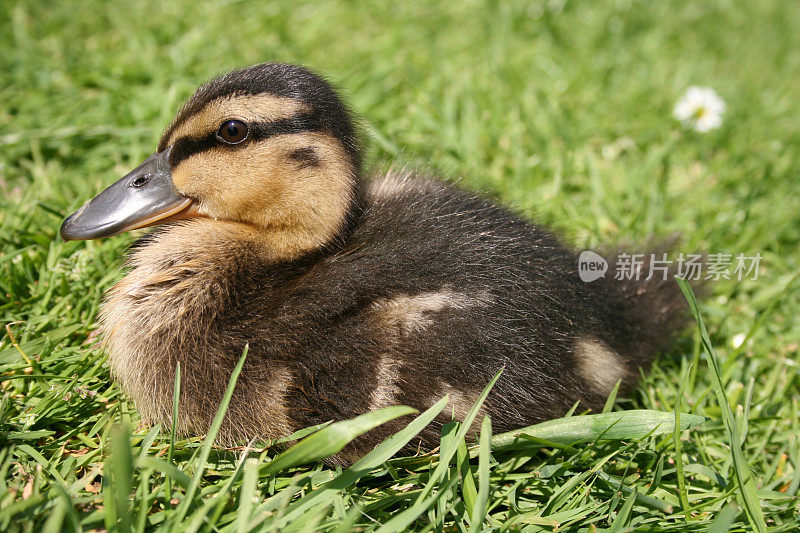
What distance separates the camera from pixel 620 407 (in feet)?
6.30

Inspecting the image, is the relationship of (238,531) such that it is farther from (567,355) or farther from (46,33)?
(46,33)

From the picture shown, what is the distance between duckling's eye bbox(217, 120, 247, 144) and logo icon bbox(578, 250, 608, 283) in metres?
0.99

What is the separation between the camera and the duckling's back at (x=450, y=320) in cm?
150

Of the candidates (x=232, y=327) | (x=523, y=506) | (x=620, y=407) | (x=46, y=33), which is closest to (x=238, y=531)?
(x=232, y=327)

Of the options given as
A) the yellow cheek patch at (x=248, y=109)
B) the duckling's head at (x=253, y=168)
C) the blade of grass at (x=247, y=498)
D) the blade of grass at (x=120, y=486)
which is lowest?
the blade of grass at (x=247, y=498)

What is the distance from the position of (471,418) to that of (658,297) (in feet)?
3.02

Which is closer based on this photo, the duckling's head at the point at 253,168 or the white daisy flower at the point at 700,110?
the duckling's head at the point at 253,168

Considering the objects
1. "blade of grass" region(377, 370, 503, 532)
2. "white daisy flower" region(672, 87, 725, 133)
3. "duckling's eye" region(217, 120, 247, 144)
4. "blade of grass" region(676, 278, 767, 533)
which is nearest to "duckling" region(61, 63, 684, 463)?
"duckling's eye" region(217, 120, 247, 144)

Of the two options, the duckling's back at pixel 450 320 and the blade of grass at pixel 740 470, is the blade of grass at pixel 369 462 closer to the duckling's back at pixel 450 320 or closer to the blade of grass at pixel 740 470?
the duckling's back at pixel 450 320

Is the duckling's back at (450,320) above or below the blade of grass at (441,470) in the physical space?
above

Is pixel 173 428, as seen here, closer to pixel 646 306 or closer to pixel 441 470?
pixel 441 470

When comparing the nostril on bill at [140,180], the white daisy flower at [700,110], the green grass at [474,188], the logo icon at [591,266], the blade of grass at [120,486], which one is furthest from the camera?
the white daisy flower at [700,110]

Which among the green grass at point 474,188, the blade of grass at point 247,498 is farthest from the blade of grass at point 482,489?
the blade of grass at point 247,498

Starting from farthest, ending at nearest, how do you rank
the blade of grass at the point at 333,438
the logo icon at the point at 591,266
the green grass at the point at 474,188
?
1. the logo icon at the point at 591,266
2. the green grass at the point at 474,188
3. the blade of grass at the point at 333,438
